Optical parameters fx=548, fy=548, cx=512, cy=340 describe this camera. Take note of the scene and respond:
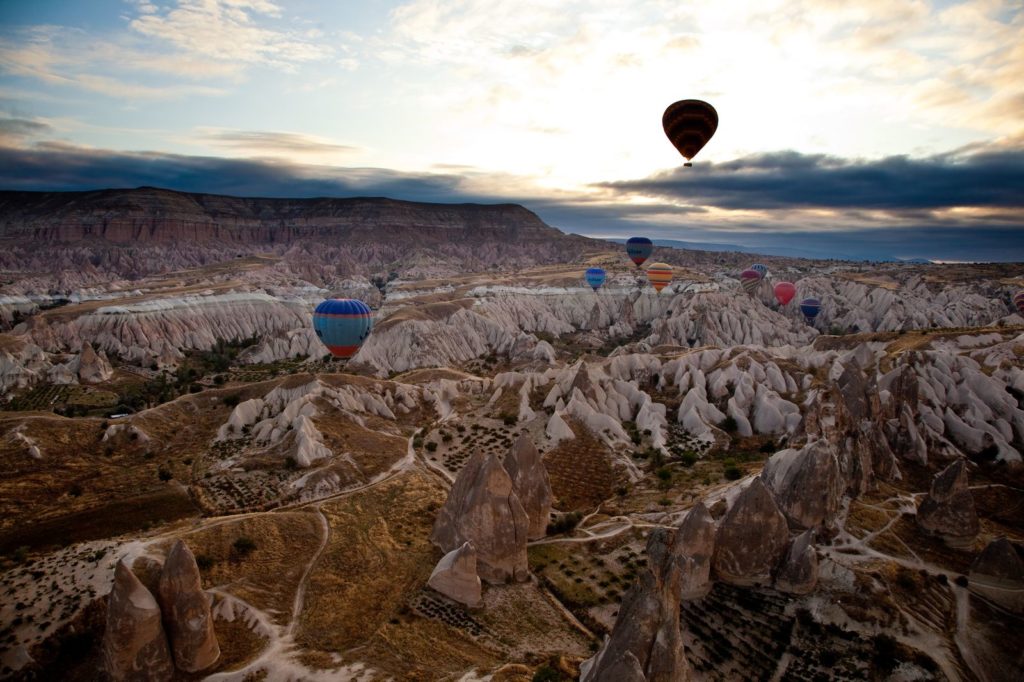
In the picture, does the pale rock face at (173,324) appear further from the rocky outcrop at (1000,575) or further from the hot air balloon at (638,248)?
the rocky outcrop at (1000,575)

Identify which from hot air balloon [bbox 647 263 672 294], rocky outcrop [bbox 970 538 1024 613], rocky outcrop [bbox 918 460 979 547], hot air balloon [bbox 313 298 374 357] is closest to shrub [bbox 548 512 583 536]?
rocky outcrop [bbox 918 460 979 547]

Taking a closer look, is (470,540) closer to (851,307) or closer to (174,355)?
(174,355)

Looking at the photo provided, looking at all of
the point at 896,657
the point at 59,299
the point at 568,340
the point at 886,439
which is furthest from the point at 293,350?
the point at 896,657

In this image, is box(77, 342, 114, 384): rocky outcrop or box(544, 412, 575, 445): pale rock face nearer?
box(544, 412, 575, 445): pale rock face

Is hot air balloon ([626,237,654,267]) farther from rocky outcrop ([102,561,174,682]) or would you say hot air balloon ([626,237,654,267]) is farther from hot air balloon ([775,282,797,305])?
rocky outcrop ([102,561,174,682])

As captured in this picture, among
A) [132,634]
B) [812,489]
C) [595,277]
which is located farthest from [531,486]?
[595,277]
